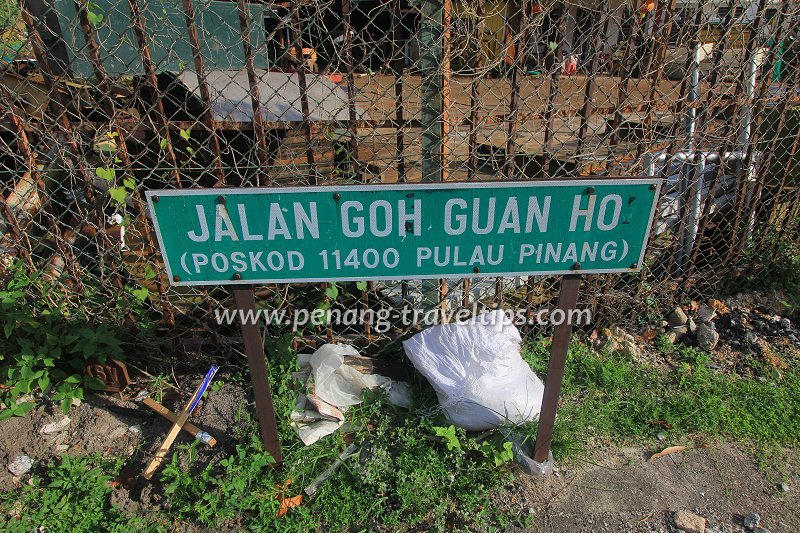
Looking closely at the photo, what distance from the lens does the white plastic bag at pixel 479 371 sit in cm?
229

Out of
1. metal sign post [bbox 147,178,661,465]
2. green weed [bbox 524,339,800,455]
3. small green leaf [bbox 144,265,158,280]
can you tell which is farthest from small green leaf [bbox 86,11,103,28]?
green weed [bbox 524,339,800,455]

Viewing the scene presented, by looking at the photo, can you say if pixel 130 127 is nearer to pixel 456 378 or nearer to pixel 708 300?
pixel 456 378

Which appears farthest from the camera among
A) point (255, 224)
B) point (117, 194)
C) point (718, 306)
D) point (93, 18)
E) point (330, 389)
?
point (718, 306)

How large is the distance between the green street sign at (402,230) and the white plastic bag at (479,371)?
0.75m

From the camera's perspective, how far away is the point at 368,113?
2.34 metres

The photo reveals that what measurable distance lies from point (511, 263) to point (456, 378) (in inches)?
31.7

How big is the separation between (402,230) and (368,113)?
34.8 inches

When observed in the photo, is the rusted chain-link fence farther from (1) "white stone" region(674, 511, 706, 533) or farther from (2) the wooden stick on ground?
(1) "white stone" region(674, 511, 706, 533)

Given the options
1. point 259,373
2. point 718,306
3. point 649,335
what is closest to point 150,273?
point 259,373

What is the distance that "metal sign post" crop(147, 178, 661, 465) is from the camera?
1.60 meters

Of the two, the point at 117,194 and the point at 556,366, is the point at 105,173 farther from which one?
the point at 556,366

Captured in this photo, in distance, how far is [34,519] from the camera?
6.53 ft

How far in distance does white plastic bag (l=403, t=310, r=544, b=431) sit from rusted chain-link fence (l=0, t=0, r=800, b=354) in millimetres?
249

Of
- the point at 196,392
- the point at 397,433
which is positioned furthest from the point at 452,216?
the point at 196,392
